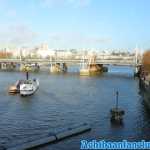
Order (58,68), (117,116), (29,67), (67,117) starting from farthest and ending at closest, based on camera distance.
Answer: (29,67) → (58,68) → (67,117) → (117,116)

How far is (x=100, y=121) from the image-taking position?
114 feet

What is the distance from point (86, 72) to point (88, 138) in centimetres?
7583

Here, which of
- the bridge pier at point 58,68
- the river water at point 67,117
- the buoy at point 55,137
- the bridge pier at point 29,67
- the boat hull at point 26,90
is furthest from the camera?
the bridge pier at point 29,67

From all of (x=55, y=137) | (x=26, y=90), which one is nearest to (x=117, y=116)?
(x=55, y=137)

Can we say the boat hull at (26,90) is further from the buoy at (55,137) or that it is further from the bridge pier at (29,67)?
the bridge pier at (29,67)

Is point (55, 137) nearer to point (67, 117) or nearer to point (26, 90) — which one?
point (67, 117)

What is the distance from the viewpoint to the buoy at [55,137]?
84.3 ft

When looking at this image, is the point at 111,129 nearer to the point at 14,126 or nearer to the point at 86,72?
the point at 14,126

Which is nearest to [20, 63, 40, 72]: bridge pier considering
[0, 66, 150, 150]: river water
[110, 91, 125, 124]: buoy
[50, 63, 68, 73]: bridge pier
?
[50, 63, 68, 73]: bridge pier

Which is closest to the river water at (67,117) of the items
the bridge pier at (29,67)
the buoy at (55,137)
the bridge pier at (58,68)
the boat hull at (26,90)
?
the buoy at (55,137)

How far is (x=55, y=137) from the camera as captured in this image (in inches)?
1094

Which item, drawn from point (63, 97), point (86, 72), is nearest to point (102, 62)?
point (86, 72)

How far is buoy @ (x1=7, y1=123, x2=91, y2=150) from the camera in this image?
2571 cm

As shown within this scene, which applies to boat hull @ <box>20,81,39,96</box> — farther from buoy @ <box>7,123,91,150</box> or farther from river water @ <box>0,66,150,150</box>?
buoy @ <box>7,123,91,150</box>
